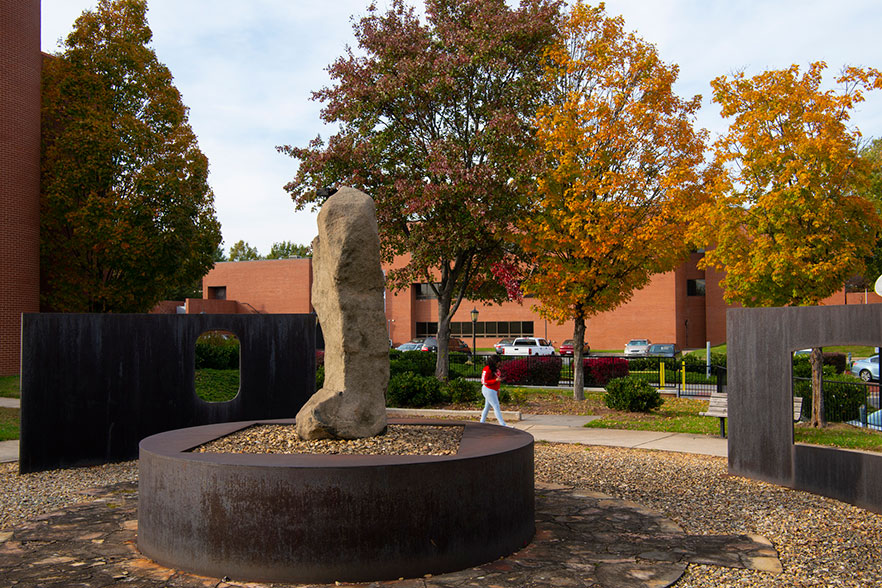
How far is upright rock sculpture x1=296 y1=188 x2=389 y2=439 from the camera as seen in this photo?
6.95 metres

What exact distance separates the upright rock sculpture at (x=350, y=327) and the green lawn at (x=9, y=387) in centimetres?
1467

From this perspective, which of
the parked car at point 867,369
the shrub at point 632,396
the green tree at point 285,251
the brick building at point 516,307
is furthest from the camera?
the green tree at point 285,251

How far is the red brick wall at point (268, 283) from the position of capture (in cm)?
5912

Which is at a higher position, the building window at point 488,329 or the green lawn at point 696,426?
the building window at point 488,329

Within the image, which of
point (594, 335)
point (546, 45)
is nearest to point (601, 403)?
point (546, 45)

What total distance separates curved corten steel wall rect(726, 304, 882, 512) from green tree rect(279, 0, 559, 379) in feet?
29.4

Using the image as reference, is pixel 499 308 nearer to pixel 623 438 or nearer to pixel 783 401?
pixel 623 438

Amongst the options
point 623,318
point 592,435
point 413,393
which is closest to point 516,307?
point 623,318

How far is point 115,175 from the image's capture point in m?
23.6

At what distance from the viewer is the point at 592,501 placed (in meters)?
8.00

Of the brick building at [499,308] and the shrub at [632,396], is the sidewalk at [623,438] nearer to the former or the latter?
the shrub at [632,396]

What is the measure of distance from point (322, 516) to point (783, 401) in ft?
20.6

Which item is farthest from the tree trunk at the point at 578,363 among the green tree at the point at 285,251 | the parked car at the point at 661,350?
the green tree at the point at 285,251

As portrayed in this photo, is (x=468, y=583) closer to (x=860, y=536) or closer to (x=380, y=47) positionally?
(x=860, y=536)
